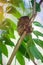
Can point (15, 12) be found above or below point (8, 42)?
above

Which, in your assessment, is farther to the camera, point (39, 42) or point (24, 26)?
point (39, 42)

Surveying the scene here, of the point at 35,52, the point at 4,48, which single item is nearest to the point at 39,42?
the point at 35,52

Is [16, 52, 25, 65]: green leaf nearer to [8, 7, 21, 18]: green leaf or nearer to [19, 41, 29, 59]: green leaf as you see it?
[19, 41, 29, 59]: green leaf

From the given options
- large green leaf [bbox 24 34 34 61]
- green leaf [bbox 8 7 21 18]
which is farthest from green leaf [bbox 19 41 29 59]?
green leaf [bbox 8 7 21 18]

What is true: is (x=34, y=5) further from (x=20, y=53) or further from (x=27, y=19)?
(x=20, y=53)

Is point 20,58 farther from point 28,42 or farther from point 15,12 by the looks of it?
point 15,12

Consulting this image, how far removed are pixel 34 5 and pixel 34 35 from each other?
0.45 feet

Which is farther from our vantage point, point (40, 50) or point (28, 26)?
point (40, 50)

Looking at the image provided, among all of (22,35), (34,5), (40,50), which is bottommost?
(40,50)

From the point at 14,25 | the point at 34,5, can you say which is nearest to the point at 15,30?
the point at 14,25

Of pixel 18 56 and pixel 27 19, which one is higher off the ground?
pixel 27 19

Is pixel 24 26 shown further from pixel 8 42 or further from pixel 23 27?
pixel 8 42

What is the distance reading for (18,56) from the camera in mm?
794

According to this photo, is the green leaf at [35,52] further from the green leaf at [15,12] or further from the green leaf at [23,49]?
the green leaf at [15,12]
